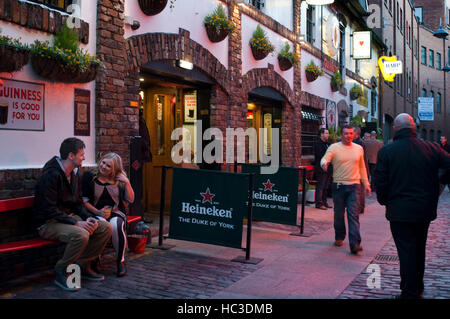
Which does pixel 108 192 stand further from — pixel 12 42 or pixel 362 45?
pixel 362 45

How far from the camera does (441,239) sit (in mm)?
7969

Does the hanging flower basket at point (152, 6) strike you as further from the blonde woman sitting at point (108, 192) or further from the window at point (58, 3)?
the blonde woman sitting at point (108, 192)

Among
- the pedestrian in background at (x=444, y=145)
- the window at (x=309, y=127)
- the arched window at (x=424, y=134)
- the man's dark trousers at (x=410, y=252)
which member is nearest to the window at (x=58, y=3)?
the man's dark trousers at (x=410, y=252)

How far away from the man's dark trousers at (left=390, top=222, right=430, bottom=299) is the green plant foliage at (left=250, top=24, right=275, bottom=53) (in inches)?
277

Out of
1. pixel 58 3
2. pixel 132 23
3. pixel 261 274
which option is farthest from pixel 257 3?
pixel 261 274

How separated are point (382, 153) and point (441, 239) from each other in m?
3.96

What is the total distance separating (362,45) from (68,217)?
1642 centimetres

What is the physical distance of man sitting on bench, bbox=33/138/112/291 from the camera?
16.5ft

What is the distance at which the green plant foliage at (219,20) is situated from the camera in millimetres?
9164

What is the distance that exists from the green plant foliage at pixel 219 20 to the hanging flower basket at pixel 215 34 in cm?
5

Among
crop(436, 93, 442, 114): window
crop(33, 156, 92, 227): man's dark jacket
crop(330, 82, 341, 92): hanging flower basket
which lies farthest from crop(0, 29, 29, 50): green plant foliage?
crop(436, 93, 442, 114): window

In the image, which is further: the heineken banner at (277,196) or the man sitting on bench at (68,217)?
the heineken banner at (277,196)

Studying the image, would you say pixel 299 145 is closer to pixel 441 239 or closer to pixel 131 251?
pixel 441 239
